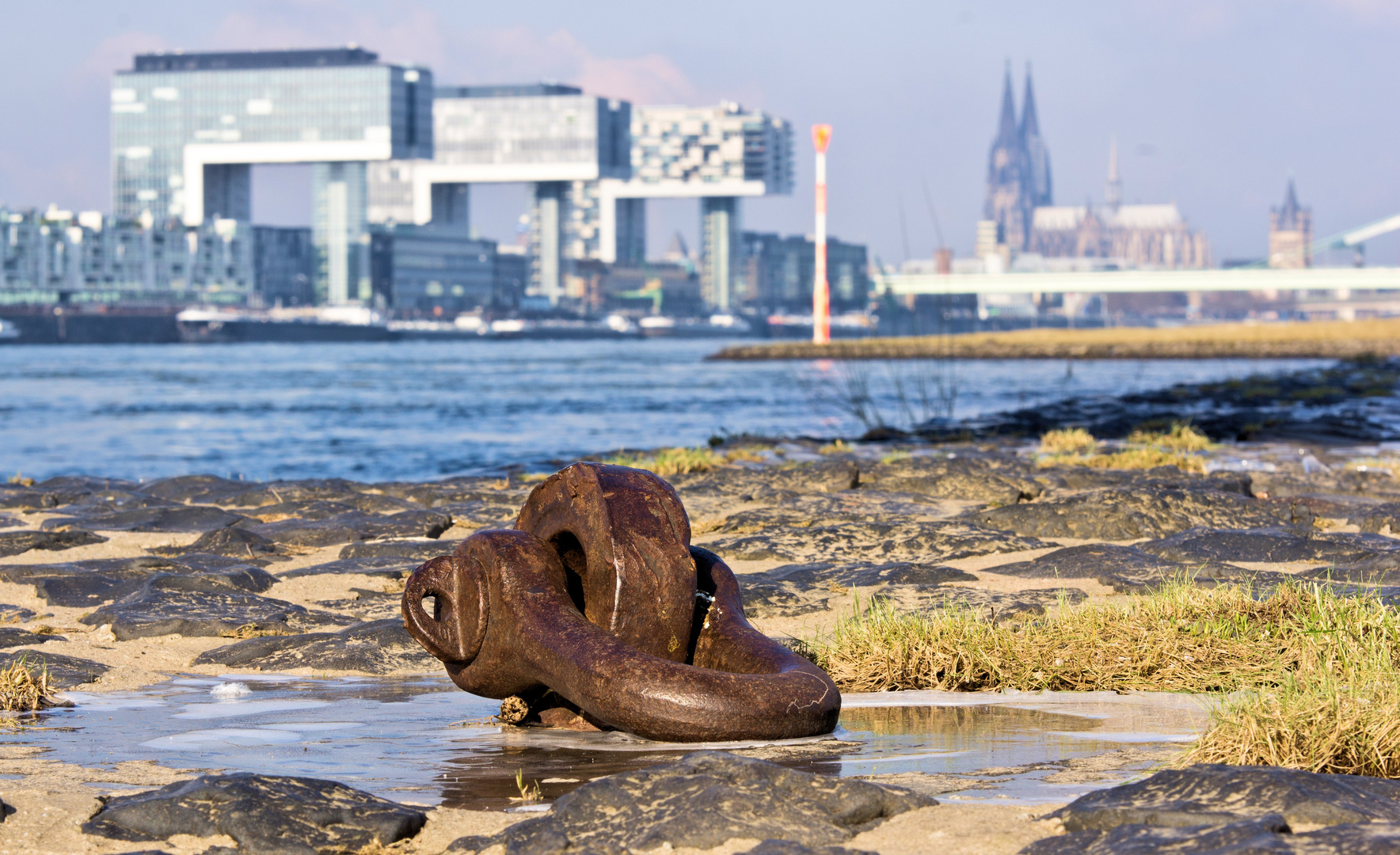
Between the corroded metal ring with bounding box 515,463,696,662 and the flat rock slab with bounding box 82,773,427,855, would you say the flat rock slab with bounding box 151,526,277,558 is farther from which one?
the flat rock slab with bounding box 82,773,427,855

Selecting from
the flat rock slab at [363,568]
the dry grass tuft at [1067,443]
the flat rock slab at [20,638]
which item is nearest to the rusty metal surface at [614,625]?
the flat rock slab at [20,638]

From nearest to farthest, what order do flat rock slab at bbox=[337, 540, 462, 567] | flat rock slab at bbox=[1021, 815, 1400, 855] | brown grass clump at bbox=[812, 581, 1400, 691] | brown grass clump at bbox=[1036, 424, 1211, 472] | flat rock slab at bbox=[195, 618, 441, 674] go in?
flat rock slab at bbox=[1021, 815, 1400, 855] → brown grass clump at bbox=[812, 581, 1400, 691] → flat rock slab at bbox=[195, 618, 441, 674] → flat rock slab at bbox=[337, 540, 462, 567] → brown grass clump at bbox=[1036, 424, 1211, 472]

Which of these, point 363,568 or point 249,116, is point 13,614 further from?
point 249,116

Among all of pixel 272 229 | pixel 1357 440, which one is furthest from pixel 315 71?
pixel 1357 440

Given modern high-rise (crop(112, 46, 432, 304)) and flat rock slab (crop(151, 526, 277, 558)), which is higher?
modern high-rise (crop(112, 46, 432, 304))

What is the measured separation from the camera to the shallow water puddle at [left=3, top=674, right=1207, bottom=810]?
3.62m

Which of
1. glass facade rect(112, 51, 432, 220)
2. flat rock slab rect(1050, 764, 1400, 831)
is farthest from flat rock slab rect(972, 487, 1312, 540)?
glass facade rect(112, 51, 432, 220)

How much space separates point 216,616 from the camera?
6051 mm

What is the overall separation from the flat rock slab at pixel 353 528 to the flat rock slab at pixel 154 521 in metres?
0.30

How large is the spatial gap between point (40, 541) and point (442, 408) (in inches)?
1089

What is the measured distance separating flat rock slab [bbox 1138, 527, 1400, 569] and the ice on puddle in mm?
4125

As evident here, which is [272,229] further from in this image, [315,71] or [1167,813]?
[1167,813]

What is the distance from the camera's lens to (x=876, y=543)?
7.70 meters

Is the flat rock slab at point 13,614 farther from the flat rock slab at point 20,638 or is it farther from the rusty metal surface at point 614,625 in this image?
the rusty metal surface at point 614,625
